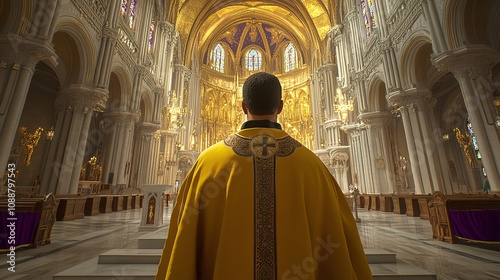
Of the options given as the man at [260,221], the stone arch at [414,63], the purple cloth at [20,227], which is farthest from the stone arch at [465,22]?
the purple cloth at [20,227]

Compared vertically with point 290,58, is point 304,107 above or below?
below

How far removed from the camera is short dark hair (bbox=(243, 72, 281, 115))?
139 centimetres

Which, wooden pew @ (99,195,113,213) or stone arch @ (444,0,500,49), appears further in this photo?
wooden pew @ (99,195,113,213)

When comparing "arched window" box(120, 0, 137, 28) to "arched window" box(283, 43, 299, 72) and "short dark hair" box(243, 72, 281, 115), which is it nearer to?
"short dark hair" box(243, 72, 281, 115)

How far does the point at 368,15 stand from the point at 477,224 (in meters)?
14.5

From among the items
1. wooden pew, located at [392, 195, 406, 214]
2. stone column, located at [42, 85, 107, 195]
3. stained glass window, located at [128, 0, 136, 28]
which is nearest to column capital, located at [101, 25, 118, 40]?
stone column, located at [42, 85, 107, 195]

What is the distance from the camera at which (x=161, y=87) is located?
19.8 metres

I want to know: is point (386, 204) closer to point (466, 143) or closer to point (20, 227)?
point (466, 143)

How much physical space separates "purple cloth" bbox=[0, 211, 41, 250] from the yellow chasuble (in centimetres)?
512

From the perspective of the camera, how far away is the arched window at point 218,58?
3679 cm

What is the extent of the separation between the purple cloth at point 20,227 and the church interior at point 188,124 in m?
0.04

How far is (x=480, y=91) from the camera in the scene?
7969 millimetres

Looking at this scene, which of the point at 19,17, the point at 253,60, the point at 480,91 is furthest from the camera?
the point at 253,60

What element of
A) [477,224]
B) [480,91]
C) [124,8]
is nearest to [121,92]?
[124,8]
